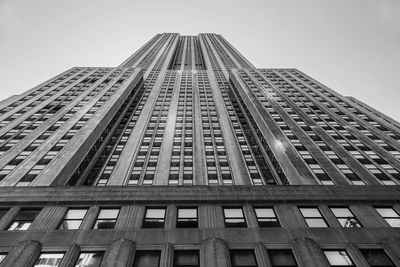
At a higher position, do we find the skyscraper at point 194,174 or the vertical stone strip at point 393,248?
the skyscraper at point 194,174

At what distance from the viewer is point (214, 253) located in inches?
587

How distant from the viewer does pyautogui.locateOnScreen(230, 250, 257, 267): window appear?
1468cm

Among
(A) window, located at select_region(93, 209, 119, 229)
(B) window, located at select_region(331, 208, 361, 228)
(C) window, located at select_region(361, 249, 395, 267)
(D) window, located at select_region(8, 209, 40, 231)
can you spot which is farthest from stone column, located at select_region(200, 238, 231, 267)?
(D) window, located at select_region(8, 209, 40, 231)

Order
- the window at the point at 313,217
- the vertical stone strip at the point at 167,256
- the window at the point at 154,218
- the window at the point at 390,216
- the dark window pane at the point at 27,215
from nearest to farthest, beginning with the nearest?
1. the vertical stone strip at the point at 167,256
2. the window at the point at 154,218
3. the window at the point at 313,217
4. the window at the point at 390,216
5. the dark window pane at the point at 27,215

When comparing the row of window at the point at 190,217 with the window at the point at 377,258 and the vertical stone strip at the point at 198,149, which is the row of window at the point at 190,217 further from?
the vertical stone strip at the point at 198,149

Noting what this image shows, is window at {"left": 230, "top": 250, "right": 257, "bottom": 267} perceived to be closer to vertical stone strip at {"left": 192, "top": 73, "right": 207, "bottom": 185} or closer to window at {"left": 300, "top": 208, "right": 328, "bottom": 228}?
window at {"left": 300, "top": 208, "right": 328, "bottom": 228}

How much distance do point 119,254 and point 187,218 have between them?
198 inches

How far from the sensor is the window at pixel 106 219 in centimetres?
1756

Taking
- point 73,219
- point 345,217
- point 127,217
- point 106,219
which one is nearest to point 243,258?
point 127,217

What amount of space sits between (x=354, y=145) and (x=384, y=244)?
26.0 meters

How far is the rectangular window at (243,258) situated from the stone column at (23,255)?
10883mm

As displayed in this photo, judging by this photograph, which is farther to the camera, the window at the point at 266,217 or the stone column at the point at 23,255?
the window at the point at 266,217

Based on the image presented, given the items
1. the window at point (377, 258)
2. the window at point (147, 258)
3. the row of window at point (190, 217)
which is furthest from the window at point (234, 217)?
the window at point (377, 258)

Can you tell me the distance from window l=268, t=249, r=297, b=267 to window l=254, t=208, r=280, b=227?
241 cm
